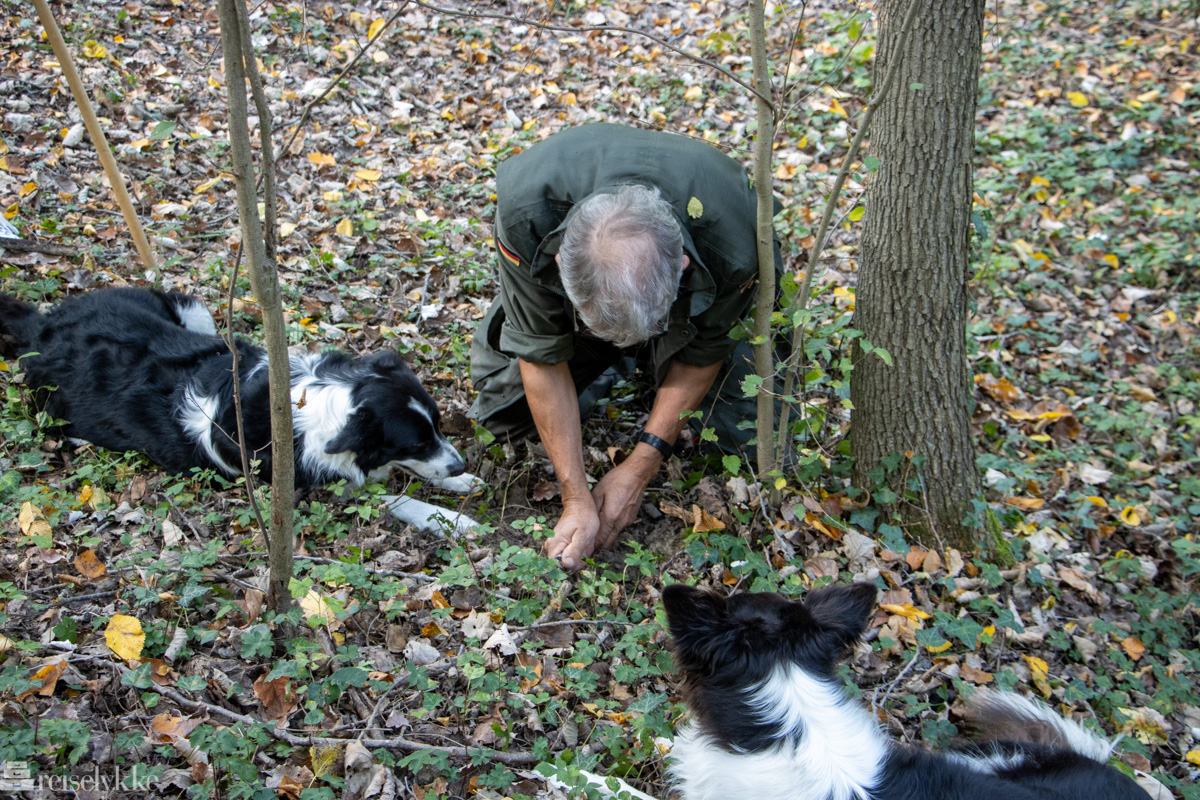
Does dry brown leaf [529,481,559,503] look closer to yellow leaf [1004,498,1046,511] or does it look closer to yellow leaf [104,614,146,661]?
yellow leaf [104,614,146,661]

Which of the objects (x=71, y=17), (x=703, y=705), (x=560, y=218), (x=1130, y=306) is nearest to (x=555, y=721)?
(x=703, y=705)

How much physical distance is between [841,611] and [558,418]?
1587 millimetres

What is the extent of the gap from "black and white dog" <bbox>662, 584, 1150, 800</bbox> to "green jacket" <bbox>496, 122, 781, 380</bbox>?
1310 mm

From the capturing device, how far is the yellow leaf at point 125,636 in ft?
7.93

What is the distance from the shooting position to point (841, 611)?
232 centimetres

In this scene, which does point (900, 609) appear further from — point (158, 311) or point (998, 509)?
point (158, 311)

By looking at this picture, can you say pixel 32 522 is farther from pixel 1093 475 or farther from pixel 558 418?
pixel 1093 475

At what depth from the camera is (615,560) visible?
3398 millimetres

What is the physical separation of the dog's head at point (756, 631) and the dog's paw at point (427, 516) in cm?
134

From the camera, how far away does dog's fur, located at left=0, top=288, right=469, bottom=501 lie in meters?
3.53

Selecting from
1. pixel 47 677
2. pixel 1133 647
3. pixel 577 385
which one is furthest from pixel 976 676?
pixel 47 677

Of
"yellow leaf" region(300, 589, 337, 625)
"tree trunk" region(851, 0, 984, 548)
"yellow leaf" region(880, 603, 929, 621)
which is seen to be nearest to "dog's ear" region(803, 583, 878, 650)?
"yellow leaf" region(880, 603, 929, 621)

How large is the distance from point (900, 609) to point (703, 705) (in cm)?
120

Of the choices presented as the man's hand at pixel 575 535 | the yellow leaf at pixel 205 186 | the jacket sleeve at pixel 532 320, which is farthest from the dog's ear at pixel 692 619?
the yellow leaf at pixel 205 186
